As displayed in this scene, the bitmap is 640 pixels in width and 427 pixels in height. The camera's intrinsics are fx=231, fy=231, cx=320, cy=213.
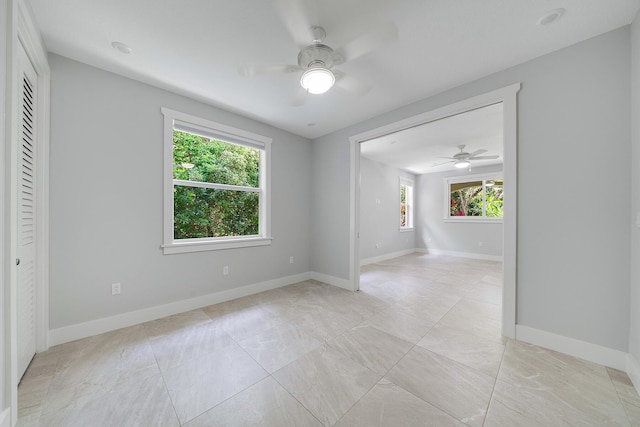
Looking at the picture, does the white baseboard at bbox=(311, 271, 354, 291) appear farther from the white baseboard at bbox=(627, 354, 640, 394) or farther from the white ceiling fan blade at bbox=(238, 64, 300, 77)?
the white ceiling fan blade at bbox=(238, 64, 300, 77)

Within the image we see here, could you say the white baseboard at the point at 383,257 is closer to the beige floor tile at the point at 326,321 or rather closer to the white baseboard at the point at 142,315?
the white baseboard at the point at 142,315

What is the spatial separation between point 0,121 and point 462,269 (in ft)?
20.8

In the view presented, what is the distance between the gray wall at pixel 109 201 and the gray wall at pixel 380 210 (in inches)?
143

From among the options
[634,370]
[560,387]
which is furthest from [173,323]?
[634,370]

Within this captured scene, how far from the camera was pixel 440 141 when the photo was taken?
445 centimetres

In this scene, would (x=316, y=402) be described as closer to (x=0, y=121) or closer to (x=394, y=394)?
(x=394, y=394)

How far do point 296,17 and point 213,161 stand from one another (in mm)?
2214

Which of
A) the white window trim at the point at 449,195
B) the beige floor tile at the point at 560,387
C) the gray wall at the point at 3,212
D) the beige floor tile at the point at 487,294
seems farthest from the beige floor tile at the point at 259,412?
the white window trim at the point at 449,195

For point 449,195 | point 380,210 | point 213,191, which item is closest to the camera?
point 213,191

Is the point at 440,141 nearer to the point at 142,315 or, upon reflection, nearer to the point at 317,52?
the point at 317,52

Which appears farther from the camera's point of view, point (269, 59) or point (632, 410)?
point (269, 59)

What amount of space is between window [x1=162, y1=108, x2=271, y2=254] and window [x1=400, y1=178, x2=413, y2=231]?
5036mm

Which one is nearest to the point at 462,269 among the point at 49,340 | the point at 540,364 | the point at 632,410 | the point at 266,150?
the point at 540,364

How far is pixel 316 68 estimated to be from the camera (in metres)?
1.66
